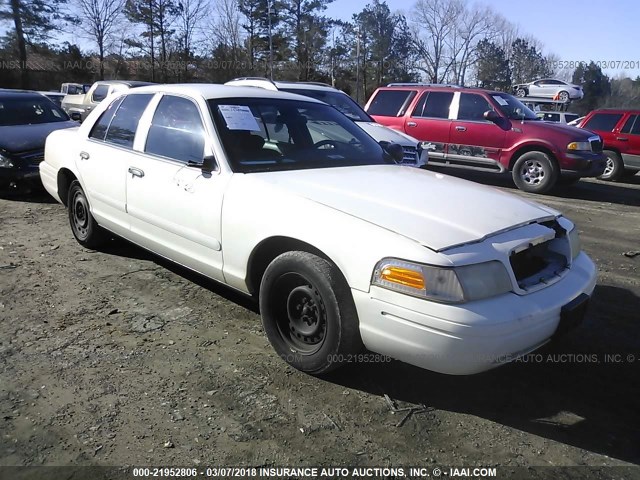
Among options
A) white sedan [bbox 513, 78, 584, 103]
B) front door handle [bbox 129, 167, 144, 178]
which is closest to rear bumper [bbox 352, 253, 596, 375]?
front door handle [bbox 129, 167, 144, 178]

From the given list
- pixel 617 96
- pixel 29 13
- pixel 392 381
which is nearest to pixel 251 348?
pixel 392 381

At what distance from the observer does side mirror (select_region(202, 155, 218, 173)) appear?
137 inches

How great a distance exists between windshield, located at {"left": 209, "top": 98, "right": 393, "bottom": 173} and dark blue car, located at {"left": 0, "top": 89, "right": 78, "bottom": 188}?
4.90 metres

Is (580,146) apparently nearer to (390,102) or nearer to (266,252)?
(390,102)

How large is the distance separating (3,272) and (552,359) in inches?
180

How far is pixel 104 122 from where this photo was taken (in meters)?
4.82

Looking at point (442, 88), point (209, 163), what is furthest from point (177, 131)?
point (442, 88)

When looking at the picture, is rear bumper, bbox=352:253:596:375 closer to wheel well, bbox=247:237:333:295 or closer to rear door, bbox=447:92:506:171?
wheel well, bbox=247:237:333:295

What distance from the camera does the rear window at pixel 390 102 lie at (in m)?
11.1

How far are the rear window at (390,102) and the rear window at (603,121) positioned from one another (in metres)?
4.77

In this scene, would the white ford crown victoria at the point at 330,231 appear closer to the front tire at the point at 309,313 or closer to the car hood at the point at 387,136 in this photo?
the front tire at the point at 309,313

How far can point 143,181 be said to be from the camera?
4.02 meters

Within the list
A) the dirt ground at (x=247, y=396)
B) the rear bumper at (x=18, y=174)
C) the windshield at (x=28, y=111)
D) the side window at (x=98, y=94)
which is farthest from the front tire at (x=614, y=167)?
the side window at (x=98, y=94)

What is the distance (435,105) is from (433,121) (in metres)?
0.36
